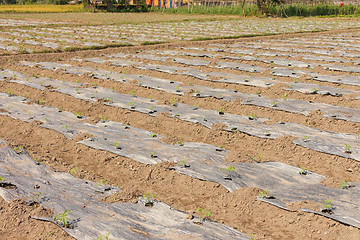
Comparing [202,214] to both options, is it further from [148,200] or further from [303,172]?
[303,172]

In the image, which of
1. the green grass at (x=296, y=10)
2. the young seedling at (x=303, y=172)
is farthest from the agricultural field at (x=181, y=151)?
the green grass at (x=296, y=10)

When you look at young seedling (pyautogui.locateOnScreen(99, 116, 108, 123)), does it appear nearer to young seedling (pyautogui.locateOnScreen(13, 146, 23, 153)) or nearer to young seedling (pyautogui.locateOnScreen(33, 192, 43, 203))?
young seedling (pyautogui.locateOnScreen(13, 146, 23, 153))

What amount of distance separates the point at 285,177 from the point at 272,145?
898 mm

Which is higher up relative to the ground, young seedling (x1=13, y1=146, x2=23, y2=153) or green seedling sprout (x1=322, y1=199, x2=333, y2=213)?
green seedling sprout (x1=322, y1=199, x2=333, y2=213)

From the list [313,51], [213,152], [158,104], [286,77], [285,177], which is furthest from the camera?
[313,51]

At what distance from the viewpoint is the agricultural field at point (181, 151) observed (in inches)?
118

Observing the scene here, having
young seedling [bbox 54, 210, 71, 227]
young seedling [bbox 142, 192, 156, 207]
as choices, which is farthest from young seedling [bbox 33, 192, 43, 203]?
young seedling [bbox 142, 192, 156, 207]

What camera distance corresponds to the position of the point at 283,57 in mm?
10055

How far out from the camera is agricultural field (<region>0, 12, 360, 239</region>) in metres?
3.00

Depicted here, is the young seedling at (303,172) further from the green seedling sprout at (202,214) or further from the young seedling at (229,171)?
the green seedling sprout at (202,214)

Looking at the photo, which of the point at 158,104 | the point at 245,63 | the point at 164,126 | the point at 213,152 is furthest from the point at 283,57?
the point at 213,152

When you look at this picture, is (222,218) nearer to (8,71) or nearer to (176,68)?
(176,68)

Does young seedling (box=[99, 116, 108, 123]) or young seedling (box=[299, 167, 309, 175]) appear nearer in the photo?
young seedling (box=[299, 167, 309, 175])

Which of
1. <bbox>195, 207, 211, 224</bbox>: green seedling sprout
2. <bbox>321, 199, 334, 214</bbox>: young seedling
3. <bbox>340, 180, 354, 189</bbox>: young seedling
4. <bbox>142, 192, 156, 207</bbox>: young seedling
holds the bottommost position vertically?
<bbox>195, 207, 211, 224</bbox>: green seedling sprout
